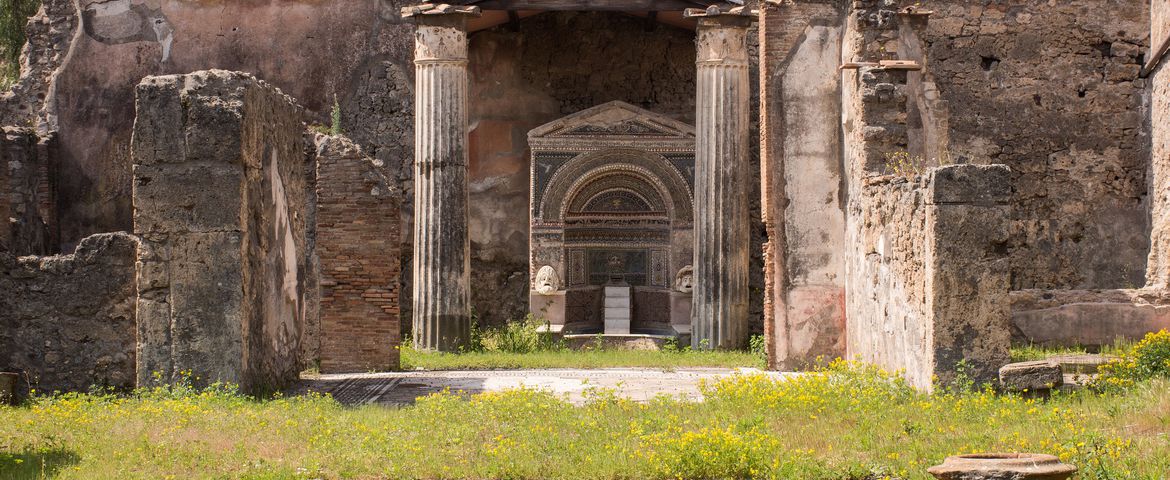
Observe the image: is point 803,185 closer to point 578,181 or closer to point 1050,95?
point 578,181

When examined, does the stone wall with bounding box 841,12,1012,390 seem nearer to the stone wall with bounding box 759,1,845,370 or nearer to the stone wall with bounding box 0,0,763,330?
the stone wall with bounding box 759,1,845,370

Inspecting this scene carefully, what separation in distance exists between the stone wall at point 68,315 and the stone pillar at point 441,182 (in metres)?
5.75

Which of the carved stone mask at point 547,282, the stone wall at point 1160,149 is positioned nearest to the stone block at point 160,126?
the carved stone mask at point 547,282

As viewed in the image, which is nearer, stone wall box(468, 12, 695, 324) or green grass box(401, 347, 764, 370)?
green grass box(401, 347, 764, 370)

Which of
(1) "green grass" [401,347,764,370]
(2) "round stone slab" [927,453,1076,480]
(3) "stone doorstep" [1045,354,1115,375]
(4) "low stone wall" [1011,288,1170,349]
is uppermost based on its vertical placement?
(4) "low stone wall" [1011,288,1170,349]

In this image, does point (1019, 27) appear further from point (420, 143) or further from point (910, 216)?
point (910, 216)

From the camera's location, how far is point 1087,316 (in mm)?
12867

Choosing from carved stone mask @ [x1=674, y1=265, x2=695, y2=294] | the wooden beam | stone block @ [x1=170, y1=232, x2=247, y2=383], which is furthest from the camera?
carved stone mask @ [x1=674, y1=265, x2=695, y2=294]

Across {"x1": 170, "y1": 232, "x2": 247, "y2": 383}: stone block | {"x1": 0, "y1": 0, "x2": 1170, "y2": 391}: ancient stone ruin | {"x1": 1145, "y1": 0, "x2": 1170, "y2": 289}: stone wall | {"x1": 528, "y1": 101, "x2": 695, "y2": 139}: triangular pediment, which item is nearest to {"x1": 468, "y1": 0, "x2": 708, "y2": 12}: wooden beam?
{"x1": 0, "y1": 0, "x2": 1170, "y2": 391}: ancient stone ruin

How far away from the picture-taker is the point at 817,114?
40.0 feet

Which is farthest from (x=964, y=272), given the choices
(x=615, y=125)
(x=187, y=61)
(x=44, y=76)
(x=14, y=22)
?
(x=14, y=22)

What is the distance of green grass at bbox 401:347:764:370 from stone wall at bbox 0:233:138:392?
3.78m

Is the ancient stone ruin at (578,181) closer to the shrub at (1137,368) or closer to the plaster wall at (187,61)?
the plaster wall at (187,61)

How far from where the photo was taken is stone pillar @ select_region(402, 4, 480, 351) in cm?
1558
